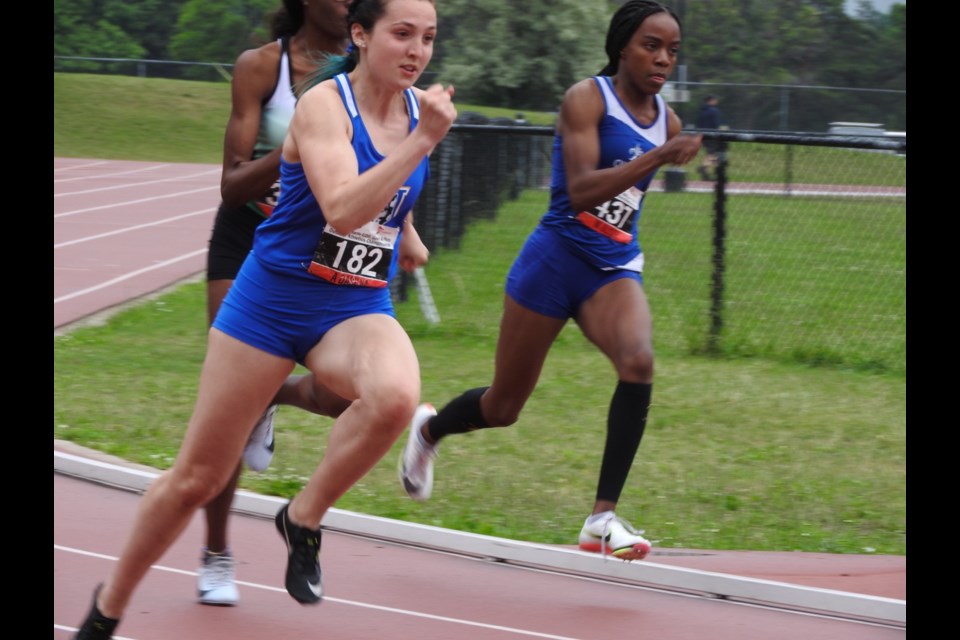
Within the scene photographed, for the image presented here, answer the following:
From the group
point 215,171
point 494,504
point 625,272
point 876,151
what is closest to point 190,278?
point 876,151

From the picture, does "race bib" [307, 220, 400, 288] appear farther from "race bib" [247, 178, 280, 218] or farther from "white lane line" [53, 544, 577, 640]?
"white lane line" [53, 544, 577, 640]

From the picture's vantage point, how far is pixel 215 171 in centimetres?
3269

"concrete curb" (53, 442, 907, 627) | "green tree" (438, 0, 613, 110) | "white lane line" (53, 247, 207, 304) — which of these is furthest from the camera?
"green tree" (438, 0, 613, 110)

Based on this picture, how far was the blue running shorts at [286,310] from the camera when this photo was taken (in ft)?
12.4

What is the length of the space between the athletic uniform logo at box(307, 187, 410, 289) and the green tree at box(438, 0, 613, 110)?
43740 millimetres

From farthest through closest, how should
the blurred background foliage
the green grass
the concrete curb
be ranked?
the blurred background foliage
the green grass
the concrete curb

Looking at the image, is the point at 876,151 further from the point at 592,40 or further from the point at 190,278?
the point at 592,40

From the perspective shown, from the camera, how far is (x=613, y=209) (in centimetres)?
516

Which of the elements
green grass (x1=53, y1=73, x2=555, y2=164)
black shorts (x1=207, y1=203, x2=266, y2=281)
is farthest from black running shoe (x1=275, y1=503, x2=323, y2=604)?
green grass (x1=53, y1=73, x2=555, y2=164)

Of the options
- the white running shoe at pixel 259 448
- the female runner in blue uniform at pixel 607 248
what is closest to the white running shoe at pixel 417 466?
the female runner in blue uniform at pixel 607 248

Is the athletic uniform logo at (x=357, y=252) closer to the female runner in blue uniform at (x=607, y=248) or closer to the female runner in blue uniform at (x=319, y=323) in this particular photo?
the female runner in blue uniform at (x=319, y=323)

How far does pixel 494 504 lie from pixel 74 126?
3504cm

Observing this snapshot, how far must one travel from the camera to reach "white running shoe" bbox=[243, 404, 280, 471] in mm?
5078

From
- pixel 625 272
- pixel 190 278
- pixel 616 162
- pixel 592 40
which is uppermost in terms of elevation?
pixel 592 40
